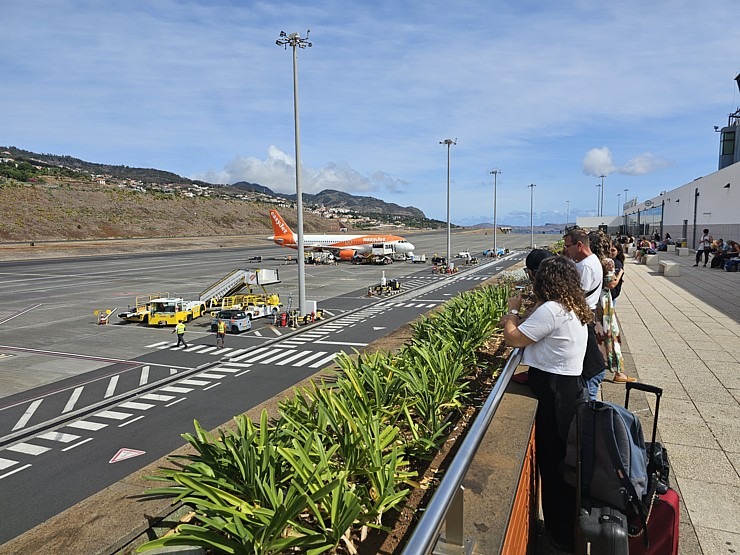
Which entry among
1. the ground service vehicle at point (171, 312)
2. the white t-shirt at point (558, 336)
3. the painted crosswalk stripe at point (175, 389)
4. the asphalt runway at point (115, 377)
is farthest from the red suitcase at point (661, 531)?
the ground service vehicle at point (171, 312)

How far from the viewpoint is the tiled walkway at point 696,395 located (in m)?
4.41

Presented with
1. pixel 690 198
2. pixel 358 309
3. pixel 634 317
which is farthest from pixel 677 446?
pixel 690 198

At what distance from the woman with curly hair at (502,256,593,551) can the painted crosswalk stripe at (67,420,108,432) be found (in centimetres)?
1129

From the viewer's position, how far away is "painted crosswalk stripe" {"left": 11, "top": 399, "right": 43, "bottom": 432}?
12.0 m

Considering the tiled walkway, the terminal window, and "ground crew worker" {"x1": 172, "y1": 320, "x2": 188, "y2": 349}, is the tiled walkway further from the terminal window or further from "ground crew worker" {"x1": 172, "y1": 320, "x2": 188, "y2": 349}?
the terminal window

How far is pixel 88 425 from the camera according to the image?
12.0 m

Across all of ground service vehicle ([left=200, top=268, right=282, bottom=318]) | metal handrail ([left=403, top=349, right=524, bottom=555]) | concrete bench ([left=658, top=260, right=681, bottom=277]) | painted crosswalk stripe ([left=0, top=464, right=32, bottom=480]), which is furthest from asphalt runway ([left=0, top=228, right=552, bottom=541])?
concrete bench ([left=658, top=260, right=681, bottom=277])

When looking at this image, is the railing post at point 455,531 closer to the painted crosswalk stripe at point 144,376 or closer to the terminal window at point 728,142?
the painted crosswalk stripe at point 144,376

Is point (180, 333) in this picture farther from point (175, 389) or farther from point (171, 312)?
point (171, 312)

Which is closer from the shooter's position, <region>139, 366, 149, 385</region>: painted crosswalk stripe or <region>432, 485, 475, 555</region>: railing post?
<region>432, 485, 475, 555</region>: railing post

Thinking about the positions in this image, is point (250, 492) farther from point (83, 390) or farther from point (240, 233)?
point (240, 233)

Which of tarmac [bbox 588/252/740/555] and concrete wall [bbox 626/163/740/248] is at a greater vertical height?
concrete wall [bbox 626/163/740/248]

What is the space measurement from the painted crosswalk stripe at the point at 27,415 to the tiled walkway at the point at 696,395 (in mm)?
13144

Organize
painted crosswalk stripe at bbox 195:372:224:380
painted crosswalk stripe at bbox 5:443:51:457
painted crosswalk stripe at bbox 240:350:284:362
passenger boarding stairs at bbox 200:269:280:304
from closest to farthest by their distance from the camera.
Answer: painted crosswalk stripe at bbox 5:443:51:457, painted crosswalk stripe at bbox 195:372:224:380, painted crosswalk stripe at bbox 240:350:284:362, passenger boarding stairs at bbox 200:269:280:304
